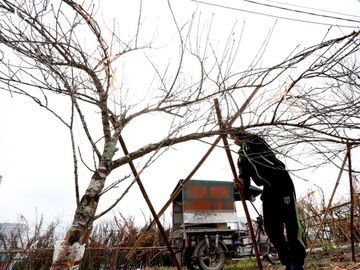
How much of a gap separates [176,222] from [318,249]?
336 cm

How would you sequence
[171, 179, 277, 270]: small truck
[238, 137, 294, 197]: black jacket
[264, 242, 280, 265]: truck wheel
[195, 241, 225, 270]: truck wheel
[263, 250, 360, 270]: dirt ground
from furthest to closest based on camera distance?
1. [264, 242, 280, 265]: truck wheel
2. [171, 179, 277, 270]: small truck
3. [195, 241, 225, 270]: truck wheel
4. [263, 250, 360, 270]: dirt ground
5. [238, 137, 294, 197]: black jacket

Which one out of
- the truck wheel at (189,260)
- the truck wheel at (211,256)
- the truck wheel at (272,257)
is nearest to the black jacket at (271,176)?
the truck wheel at (211,256)

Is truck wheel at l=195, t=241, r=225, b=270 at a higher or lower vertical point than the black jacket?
lower

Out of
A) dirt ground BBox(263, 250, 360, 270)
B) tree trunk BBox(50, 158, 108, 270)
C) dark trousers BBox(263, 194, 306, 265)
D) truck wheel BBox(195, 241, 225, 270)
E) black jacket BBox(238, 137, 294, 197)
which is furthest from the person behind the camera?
truck wheel BBox(195, 241, 225, 270)

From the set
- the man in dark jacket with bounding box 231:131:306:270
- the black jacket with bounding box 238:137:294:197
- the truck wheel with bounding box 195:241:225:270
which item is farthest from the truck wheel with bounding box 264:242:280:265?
the black jacket with bounding box 238:137:294:197

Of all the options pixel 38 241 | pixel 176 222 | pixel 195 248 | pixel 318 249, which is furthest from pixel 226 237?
pixel 38 241

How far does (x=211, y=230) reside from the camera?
654 cm

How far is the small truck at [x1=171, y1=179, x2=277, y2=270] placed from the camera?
6324mm

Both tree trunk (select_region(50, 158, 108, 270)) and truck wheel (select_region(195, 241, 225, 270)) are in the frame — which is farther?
truck wheel (select_region(195, 241, 225, 270))

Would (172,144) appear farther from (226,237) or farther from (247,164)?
(226,237)

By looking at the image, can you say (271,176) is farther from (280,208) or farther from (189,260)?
(189,260)

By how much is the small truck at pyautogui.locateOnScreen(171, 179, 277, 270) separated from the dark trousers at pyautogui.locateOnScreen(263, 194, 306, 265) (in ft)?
8.97

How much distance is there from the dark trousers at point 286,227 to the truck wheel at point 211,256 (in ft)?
10.1

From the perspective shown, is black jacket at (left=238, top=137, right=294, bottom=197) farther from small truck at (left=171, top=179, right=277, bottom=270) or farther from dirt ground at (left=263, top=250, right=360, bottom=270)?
small truck at (left=171, top=179, right=277, bottom=270)
